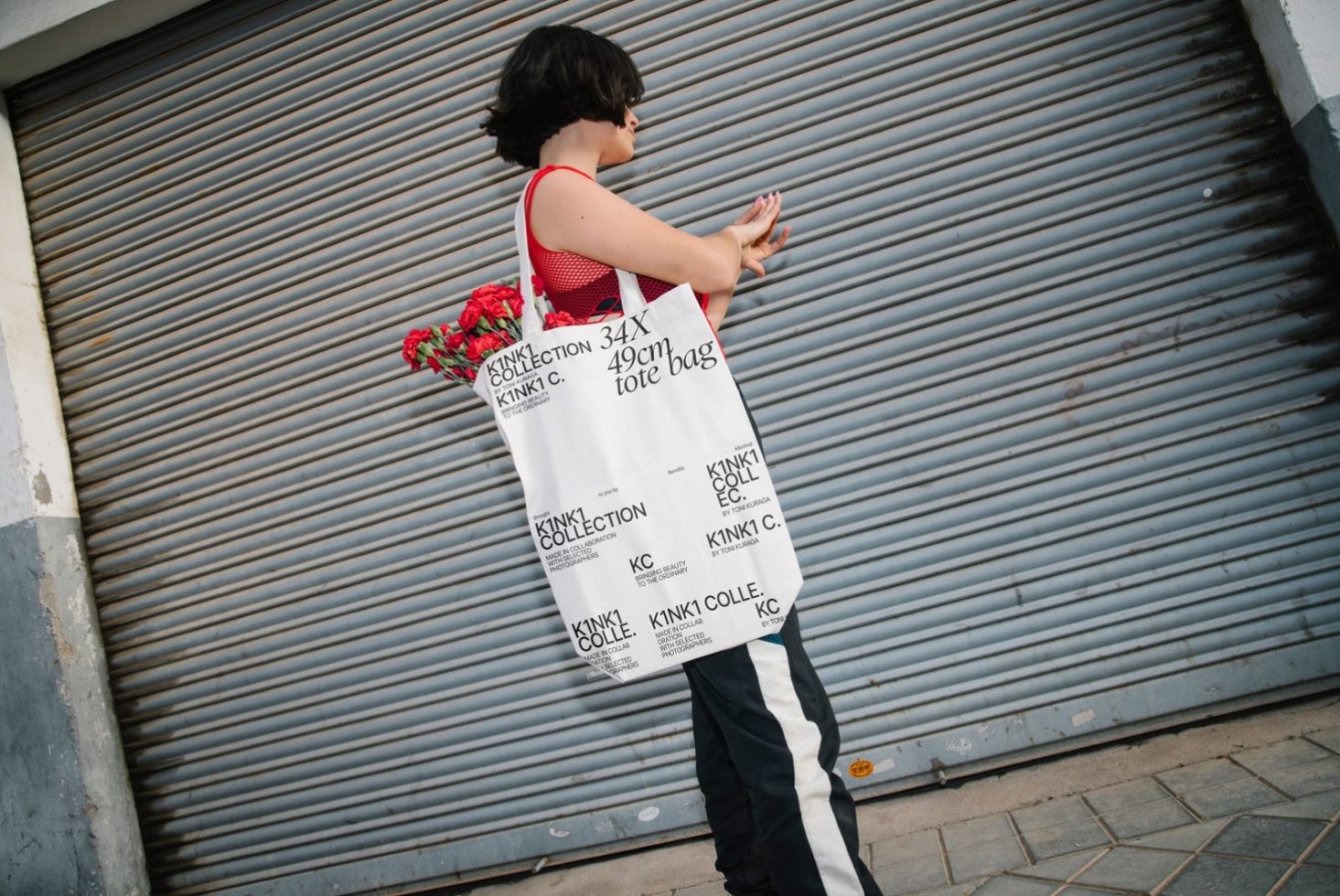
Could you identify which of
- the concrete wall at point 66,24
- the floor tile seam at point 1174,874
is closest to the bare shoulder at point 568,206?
the floor tile seam at point 1174,874

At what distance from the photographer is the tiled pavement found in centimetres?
187

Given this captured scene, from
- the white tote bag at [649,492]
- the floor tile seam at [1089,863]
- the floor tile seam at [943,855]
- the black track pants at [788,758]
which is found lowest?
the floor tile seam at [943,855]

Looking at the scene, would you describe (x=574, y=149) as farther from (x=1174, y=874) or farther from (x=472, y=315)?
(x=1174, y=874)

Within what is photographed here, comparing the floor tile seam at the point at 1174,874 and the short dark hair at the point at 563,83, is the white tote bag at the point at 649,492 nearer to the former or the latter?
the short dark hair at the point at 563,83

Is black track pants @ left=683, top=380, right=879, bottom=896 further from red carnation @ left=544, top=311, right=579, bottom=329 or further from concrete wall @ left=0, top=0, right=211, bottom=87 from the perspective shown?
concrete wall @ left=0, top=0, right=211, bottom=87

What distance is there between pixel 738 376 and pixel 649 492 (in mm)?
1616

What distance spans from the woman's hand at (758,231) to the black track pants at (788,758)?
856 millimetres

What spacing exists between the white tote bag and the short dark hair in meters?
0.47

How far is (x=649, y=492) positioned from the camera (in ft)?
5.47

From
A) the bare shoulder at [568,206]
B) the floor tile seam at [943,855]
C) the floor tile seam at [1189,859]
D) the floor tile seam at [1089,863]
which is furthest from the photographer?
the floor tile seam at [943,855]

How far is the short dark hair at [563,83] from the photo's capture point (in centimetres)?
180

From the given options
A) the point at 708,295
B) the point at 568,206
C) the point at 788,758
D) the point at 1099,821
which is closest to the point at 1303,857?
the point at 1099,821

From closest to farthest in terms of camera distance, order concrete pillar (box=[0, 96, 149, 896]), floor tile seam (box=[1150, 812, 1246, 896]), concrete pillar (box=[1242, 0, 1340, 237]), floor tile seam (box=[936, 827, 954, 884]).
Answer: floor tile seam (box=[1150, 812, 1246, 896]), floor tile seam (box=[936, 827, 954, 884]), concrete pillar (box=[1242, 0, 1340, 237]), concrete pillar (box=[0, 96, 149, 896])

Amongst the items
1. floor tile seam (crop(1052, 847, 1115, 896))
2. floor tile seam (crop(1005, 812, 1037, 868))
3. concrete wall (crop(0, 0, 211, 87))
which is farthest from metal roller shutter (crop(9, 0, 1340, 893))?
floor tile seam (crop(1052, 847, 1115, 896))
